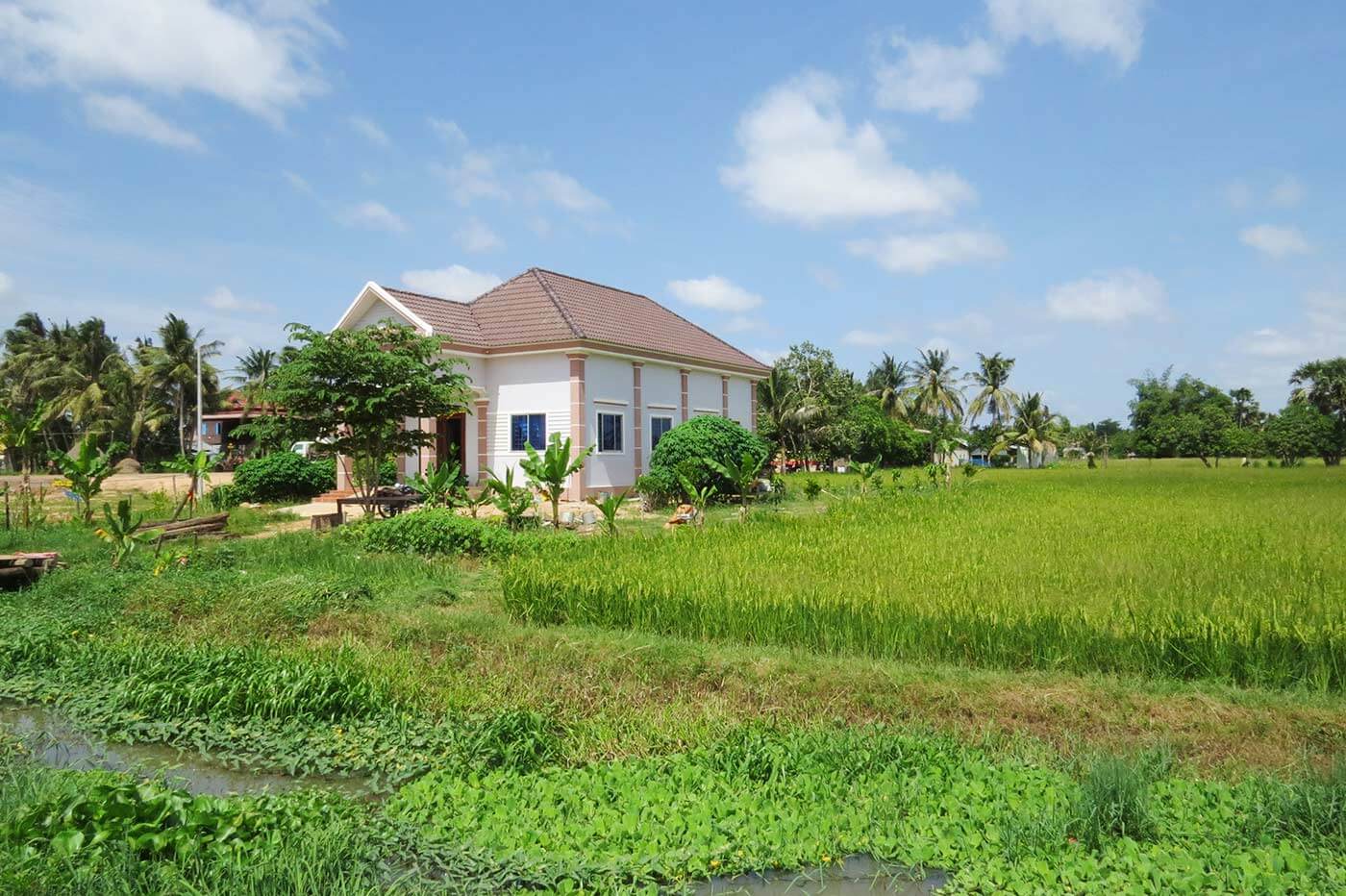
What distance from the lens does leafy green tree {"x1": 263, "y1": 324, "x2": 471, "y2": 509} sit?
15.2 m

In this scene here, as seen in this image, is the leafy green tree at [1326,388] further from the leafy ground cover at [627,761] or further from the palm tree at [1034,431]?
the leafy ground cover at [627,761]

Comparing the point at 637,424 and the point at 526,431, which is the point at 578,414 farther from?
the point at 637,424

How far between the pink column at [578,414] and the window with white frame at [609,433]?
67 centimetres

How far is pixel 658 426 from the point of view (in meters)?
22.4

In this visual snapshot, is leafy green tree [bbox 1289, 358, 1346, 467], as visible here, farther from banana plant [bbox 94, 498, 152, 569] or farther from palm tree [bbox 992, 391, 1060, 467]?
banana plant [bbox 94, 498, 152, 569]

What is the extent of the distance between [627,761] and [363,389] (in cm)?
1267

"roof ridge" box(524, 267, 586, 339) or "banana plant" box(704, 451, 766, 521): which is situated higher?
"roof ridge" box(524, 267, 586, 339)

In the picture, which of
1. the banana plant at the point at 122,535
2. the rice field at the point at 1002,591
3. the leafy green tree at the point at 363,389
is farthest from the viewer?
the leafy green tree at the point at 363,389

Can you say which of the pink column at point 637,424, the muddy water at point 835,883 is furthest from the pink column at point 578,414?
the muddy water at point 835,883

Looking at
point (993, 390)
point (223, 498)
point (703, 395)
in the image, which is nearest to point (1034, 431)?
point (993, 390)

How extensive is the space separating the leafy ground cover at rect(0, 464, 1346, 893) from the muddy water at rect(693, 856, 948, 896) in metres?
0.07

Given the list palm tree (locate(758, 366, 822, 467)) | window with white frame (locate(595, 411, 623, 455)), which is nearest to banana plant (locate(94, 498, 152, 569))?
window with white frame (locate(595, 411, 623, 455))

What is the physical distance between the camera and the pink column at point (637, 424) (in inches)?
844

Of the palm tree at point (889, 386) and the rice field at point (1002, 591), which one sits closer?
the rice field at point (1002, 591)
